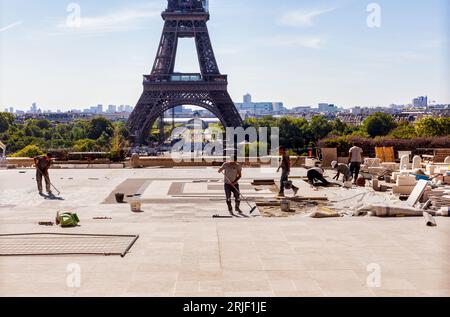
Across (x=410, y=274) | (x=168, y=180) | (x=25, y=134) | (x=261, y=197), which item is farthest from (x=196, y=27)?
(x=410, y=274)

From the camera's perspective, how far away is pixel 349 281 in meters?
7.23

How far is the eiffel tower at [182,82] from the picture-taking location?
206ft

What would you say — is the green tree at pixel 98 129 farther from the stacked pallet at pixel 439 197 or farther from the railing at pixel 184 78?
the stacked pallet at pixel 439 197

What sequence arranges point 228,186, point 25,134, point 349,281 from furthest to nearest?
point 25,134
point 228,186
point 349,281

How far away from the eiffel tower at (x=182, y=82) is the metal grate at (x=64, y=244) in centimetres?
5193

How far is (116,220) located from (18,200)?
4.95 metres

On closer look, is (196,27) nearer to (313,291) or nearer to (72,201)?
(72,201)

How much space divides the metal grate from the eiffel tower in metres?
51.9

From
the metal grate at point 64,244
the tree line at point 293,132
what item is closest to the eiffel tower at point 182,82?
the tree line at point 293,132

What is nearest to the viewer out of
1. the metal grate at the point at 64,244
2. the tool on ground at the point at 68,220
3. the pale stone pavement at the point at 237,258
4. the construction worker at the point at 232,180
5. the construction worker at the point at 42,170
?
the pale stone pavement at the point at 237,258

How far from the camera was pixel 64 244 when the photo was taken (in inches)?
373

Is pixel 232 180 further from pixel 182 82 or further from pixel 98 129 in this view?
pixel 98 129

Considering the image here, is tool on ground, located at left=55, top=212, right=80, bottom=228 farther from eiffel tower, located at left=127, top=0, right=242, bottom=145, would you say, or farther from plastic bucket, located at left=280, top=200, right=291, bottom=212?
eiffel tower, located at left=127, top=0, right=242, bottom=145
